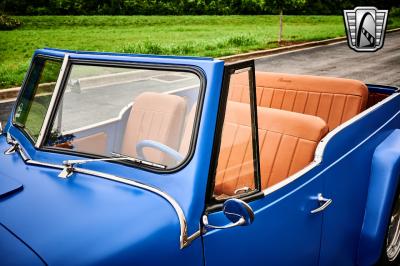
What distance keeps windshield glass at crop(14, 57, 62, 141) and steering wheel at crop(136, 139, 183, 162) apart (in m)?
0.57

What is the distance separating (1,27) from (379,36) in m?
21.8

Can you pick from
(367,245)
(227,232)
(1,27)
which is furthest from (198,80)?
(1,27)

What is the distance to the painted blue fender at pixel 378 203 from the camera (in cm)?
258

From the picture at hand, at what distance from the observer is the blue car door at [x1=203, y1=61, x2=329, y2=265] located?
1.71m

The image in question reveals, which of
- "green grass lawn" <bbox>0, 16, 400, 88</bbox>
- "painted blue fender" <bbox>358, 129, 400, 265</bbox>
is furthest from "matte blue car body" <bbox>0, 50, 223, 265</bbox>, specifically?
"green grass lawn" <bbox>0, 16, 400, 88</bbox>

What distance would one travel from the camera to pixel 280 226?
191cm

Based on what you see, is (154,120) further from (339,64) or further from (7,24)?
(7,24)

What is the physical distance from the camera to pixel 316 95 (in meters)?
3.81

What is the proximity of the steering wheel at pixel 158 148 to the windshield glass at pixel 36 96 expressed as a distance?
0.57 metres

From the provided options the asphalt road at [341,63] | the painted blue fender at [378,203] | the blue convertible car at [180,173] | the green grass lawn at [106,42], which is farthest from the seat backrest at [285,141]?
the asphalt road at [341,63]

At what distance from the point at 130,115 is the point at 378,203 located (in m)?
1.74

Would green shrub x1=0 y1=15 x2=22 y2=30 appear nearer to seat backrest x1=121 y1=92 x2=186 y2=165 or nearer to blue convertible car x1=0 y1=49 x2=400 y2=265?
blue convertible car x1=0 y1=49 x2=400 y2=265

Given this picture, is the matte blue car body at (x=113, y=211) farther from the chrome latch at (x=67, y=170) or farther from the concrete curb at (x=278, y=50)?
the concrete curb at (x=278, y=50)

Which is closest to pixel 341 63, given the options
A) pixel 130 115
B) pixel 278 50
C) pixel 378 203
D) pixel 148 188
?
pixel 278 50
